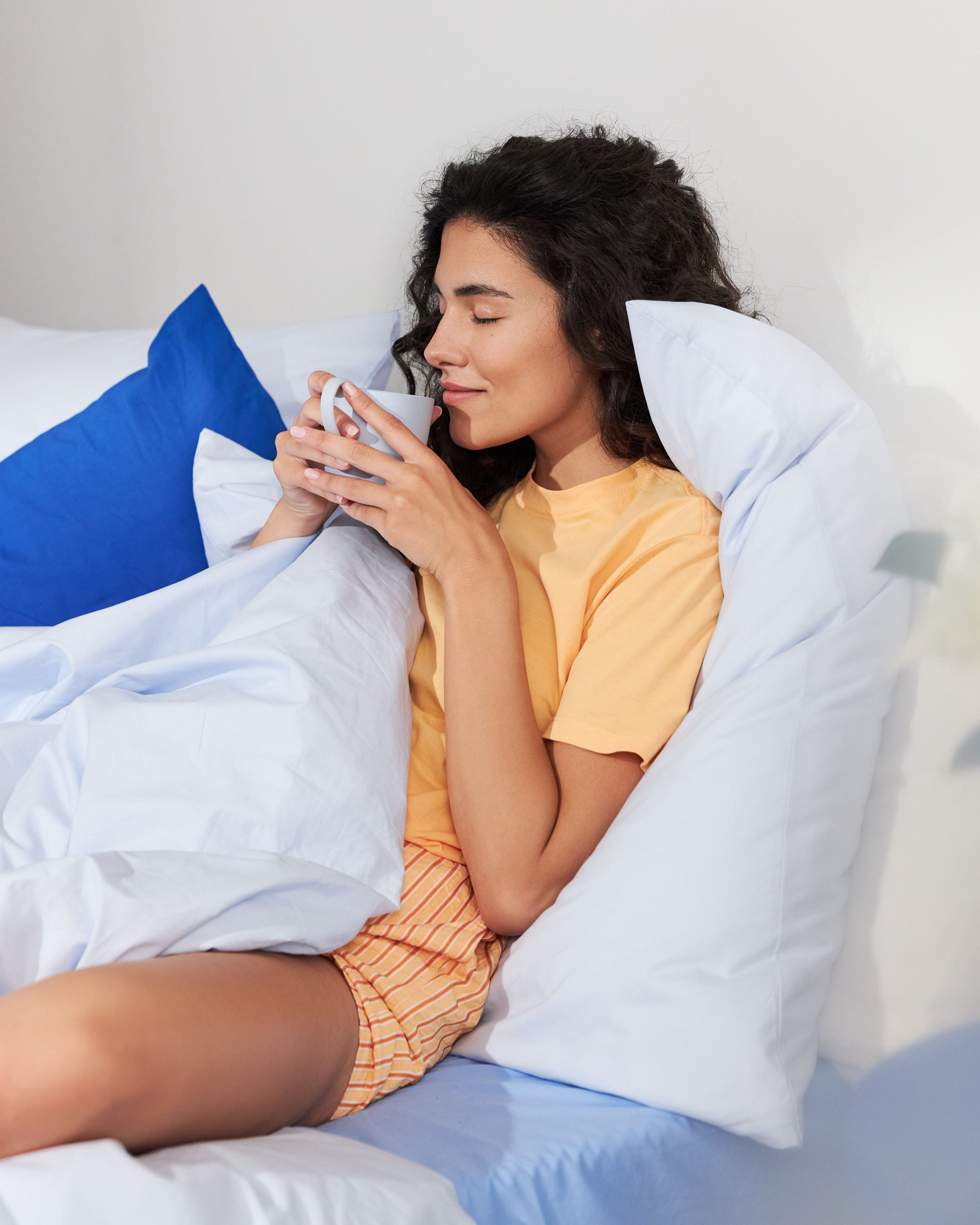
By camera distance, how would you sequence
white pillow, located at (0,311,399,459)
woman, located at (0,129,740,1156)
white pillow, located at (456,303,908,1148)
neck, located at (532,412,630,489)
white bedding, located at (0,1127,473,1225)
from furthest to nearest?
white pillow, located at (0,311,399,459), neck, located at (532,412,630,489), white pillow, located at (456,303,908,1148), woman, located at (0,129,740,1156), white bedding, located at (0,1127,473,1225)

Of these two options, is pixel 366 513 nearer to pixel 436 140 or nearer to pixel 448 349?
pixel 448 349

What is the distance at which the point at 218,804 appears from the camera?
0.81 metres

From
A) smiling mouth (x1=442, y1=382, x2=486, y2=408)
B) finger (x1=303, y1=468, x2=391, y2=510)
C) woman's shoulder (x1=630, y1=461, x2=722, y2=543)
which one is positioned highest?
smiling mouth (x1=442, y1=382, x2=486, y2=408)

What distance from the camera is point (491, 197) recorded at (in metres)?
1.12

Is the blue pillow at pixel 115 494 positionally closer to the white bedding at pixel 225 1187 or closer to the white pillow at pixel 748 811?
the white pillow at pixel 748 811

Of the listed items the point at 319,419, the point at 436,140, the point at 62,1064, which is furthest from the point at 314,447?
the point at 436,140

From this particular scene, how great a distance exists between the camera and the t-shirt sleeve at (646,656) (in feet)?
3.05

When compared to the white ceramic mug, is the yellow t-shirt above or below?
below

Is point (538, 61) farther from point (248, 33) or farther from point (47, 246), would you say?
point (47, 246)

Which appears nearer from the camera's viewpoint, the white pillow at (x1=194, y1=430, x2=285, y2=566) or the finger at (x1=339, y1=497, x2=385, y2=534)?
the finger at (x1=339, y1=497, x2=385, y2=534)

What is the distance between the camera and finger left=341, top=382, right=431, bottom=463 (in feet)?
3.28

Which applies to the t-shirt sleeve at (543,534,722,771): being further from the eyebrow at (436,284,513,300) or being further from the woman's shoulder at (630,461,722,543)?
the eyebrow at (436,284,513,300)

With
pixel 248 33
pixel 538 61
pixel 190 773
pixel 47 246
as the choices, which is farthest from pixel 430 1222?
pixel 47 246

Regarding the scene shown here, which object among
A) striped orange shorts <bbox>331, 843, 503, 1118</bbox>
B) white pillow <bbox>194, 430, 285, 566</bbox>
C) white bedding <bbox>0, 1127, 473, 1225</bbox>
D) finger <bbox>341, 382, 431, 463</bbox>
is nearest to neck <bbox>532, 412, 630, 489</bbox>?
finger <bbox>341, 382, 431, 463</bbox>
